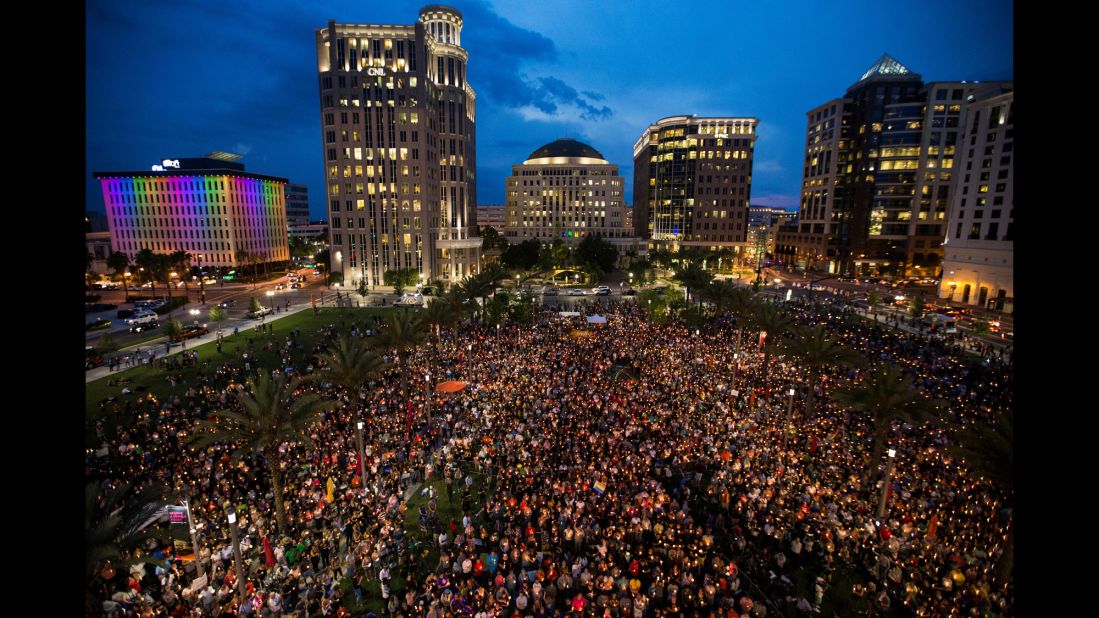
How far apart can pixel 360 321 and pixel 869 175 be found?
11125 centimetres

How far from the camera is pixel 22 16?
2.54 metres

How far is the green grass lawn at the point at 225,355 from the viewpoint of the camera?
33250 millimetres

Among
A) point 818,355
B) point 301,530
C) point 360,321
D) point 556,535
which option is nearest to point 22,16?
point 556,535

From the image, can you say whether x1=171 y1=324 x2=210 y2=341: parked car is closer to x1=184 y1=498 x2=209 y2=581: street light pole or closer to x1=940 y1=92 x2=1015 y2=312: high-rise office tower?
x1=184 y1=498 x2=209 y2=581: street light pole

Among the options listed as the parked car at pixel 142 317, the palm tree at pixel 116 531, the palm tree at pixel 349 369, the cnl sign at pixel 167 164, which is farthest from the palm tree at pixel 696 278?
the cnl sign at pixel 167 164

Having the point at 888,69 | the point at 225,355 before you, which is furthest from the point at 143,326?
the point at 888,69

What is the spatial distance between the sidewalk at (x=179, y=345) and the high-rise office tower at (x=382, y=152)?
75.3ft

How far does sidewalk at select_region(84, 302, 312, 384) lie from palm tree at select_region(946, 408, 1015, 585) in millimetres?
51385

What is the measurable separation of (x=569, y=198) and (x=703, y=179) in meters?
37.3

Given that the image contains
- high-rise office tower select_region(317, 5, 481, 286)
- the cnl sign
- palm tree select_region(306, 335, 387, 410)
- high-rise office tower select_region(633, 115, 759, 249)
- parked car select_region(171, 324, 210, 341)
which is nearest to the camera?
palm tree select_region(306, 335, 387, 410)

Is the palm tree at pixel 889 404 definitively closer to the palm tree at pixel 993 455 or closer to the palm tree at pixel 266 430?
the palm tree at pixel 993 455

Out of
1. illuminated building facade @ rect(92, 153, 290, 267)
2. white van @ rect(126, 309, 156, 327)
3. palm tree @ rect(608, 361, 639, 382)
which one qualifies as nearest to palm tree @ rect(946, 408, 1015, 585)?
palm tree @ rect(608, 361, 639, 382)

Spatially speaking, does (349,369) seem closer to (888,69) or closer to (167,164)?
(167,164)

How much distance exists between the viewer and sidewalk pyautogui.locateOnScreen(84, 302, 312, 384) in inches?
1521
